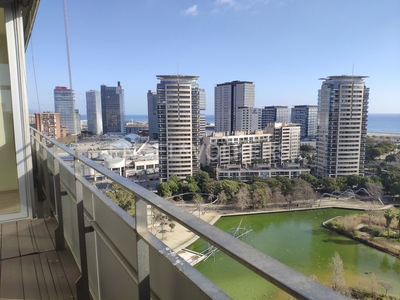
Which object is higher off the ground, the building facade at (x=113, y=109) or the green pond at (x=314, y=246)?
the building facade at (x=113, y=109)

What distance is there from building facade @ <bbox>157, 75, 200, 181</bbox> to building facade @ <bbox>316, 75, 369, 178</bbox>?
7.18m

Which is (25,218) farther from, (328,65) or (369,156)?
(328,65)

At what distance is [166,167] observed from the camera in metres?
11.6

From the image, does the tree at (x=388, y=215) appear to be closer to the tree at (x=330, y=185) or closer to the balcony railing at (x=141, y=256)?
the tree at (x=330, y=185)

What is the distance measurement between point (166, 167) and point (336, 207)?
27.8 feet

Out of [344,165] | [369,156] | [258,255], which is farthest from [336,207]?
[258,255]

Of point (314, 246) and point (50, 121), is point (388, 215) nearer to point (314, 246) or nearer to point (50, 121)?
point (314, 246)

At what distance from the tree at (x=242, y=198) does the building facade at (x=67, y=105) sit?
10.6m

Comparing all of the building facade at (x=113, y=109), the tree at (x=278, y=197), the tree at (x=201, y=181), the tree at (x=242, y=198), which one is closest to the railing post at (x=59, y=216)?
the tree at (x=201, y=181)

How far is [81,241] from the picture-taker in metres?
1.32

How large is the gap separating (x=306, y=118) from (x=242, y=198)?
28217 millimetres

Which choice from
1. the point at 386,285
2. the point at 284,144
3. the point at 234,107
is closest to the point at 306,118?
the point at 234,107

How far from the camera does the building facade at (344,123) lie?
13.8 metres

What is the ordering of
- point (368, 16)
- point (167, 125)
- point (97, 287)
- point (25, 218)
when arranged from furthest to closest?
point (167, 125)
point (368, 16)
point (25, 218)
point (97, 287)
